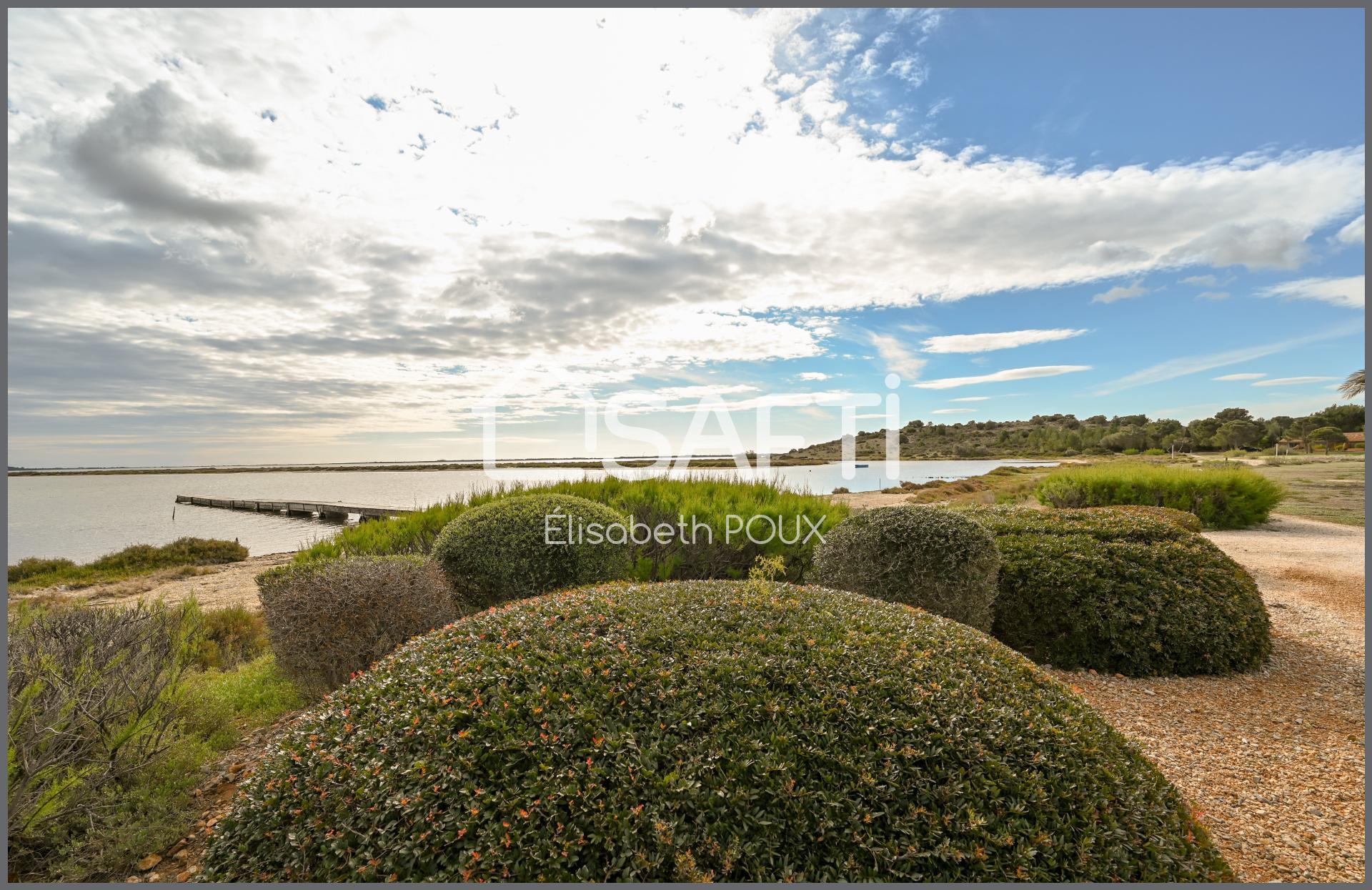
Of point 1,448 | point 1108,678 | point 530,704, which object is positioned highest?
point 1,448

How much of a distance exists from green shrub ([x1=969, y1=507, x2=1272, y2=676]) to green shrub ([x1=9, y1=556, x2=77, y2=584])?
2736cm

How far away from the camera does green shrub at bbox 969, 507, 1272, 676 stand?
6.04m

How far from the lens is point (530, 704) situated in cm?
259

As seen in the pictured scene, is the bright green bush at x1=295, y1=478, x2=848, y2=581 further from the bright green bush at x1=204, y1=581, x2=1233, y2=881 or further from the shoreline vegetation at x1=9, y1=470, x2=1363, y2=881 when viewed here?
the bright green bush at x1=204, y1=581, x2=1233, y2=881

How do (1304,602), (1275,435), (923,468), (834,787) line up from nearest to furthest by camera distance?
(834,787) < (1304,602) < (923,468) < (1275,435)

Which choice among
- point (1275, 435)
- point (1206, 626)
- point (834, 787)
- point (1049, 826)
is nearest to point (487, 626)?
point (834, 787)

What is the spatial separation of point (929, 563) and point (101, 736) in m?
6.30

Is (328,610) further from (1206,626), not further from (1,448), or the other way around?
(1206,626)

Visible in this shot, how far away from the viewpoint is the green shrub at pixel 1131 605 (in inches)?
238

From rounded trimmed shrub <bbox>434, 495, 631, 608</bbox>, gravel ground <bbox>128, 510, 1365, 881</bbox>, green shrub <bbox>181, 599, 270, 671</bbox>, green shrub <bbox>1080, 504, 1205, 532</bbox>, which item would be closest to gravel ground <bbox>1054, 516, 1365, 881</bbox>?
gravel ground <bbox>128, 510, 1365, 881</bbox>

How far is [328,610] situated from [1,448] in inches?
91.1

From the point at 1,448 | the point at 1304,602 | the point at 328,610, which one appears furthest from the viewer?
the point at 1304,602

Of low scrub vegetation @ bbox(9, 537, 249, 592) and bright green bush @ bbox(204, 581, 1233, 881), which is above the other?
bright green bush @ bbox(204, 581, 1233, 881)

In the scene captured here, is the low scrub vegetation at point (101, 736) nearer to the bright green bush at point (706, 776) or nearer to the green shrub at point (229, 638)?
the bright green bush at point (706, 776)
